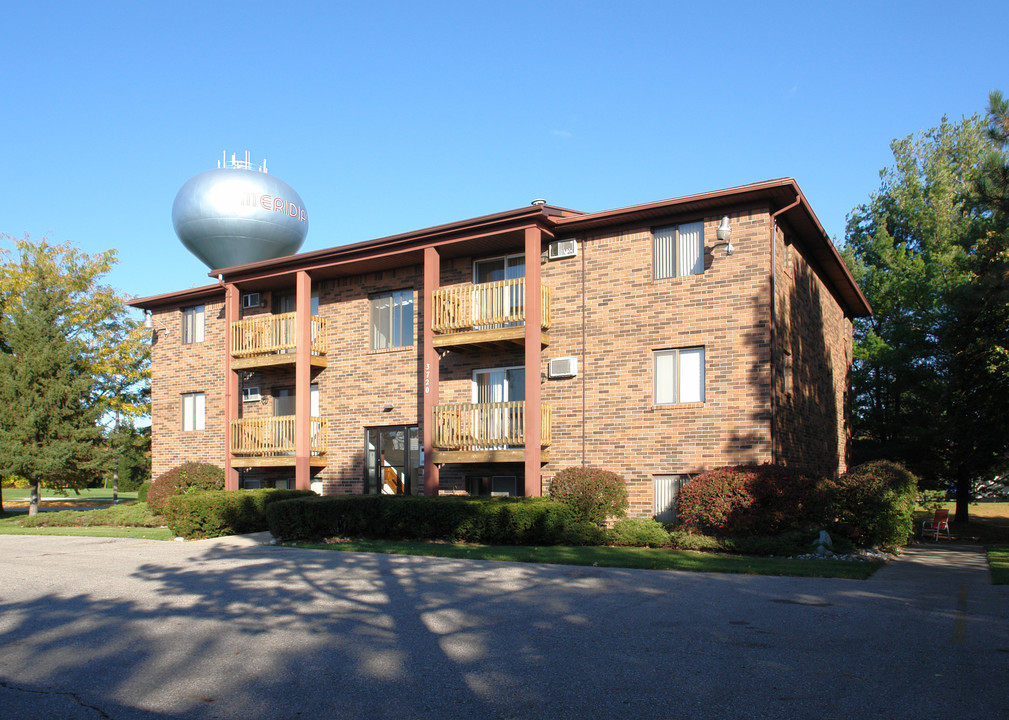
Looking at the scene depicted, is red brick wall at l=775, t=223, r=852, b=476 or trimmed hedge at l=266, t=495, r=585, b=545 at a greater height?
red brick wall at l=775, t=223, r=852, b=476

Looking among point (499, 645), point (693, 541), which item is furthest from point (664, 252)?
point (499, 645)

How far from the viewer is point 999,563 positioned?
13.1 meters

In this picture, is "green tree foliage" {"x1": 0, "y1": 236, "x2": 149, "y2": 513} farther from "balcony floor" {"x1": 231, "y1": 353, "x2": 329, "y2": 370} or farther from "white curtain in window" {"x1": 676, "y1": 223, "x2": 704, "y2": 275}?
"white curtain in window" {"x1": 676, "y1": 223, "x2": 704, "y2": 275}

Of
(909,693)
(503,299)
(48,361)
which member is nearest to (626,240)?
(503,299)

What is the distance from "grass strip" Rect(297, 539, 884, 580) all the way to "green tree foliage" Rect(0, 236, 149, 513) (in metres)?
15.7

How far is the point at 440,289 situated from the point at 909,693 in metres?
15.3

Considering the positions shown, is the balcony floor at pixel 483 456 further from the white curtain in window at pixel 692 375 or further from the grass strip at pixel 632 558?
the white curtain in window at pixel 692 375

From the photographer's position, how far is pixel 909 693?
544 cm

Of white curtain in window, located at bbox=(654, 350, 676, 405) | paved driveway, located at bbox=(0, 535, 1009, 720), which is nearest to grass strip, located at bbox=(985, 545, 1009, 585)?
paved driveway, located at bbox=(0, 535, 1009, 720)

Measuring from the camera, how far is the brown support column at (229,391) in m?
23.0

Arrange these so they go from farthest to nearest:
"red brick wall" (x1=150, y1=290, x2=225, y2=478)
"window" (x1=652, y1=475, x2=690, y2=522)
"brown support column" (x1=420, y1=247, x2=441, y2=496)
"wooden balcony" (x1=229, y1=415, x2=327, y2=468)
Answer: "red brick wall" (x1=150, y1=290, x2=225, y2=478)
"wooden balcony" (x1=229, y1=415, x2=327, y2=468)
"brown support column" (x1=420, y1=247, x2=441, y2=496)
"window" (x1=652, y1=475, x2=690, y2=522)

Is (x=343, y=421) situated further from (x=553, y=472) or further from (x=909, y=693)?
(x=909, y=693)

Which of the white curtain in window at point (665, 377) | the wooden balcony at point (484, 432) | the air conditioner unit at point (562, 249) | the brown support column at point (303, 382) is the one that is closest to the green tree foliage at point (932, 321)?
the white curtain in window at point (665, 377)

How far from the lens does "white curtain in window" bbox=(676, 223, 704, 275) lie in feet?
57.6
